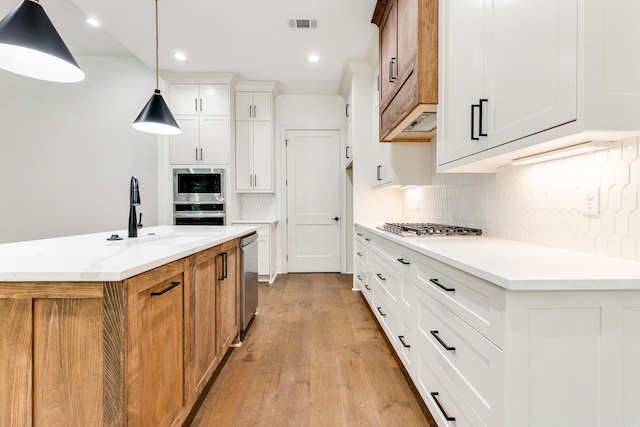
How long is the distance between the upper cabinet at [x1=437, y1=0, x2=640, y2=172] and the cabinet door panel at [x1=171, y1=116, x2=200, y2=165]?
360 centimetres

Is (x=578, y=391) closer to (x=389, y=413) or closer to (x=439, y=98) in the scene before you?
(x=389, y=413)

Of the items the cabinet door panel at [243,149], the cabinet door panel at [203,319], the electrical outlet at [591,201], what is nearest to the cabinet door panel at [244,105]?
the cabinet door panel at [243,149]

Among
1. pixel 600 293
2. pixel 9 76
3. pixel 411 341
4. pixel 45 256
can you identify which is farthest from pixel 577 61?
pixel 9 76

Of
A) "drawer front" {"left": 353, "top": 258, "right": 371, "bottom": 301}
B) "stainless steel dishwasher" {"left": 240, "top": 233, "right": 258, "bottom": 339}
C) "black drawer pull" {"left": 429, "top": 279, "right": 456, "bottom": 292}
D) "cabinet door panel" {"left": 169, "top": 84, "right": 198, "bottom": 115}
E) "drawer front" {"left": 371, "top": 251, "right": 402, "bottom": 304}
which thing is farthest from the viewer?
"cabinet door panel" {"left": 169, "top": 84, "right": 198, "bottom": 115}

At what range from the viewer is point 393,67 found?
2.43 m

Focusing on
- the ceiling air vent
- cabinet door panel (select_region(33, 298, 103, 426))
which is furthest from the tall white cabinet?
cabinet door panel (select_region(33, 298, 103, 426))

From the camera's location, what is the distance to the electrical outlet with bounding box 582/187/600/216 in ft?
4.14

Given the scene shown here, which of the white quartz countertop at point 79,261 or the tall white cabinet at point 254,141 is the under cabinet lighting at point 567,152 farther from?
the tall white cabinet at point 254,141

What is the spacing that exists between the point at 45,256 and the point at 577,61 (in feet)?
6.45

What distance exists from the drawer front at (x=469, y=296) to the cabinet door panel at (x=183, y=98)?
401 cm

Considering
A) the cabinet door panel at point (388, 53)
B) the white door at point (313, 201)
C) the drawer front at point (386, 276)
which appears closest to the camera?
the drawer front at point (386, 276)

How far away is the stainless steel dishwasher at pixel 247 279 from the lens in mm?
2516

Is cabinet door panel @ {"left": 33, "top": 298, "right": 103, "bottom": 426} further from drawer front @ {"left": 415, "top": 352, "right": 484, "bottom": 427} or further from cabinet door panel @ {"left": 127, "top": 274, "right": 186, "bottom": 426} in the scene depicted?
drawer front @ {"left": 415, "top": 352, "right": 484, "bottom": 427}

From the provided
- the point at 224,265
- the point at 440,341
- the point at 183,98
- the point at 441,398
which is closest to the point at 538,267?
the point at 440,341
